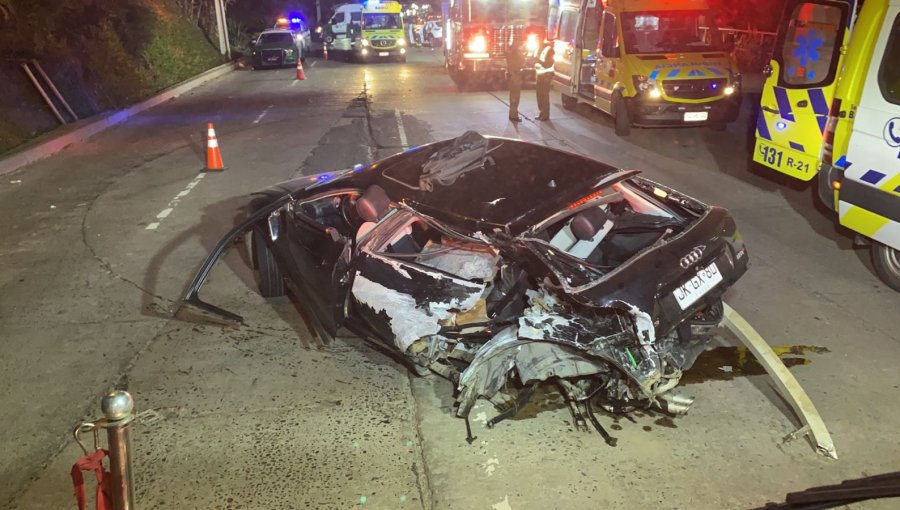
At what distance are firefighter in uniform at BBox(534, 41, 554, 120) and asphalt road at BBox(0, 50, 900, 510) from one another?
5661 mm

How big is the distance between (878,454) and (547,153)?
8.94 ft

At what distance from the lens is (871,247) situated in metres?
6.07

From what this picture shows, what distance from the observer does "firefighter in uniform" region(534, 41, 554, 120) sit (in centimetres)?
1315

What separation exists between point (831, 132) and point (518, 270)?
399 cm

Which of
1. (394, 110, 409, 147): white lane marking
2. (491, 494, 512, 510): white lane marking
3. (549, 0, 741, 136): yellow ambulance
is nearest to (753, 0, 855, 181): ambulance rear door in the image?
(549, 0, 741, 136): yellow ambulance

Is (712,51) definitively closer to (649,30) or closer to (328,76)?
(649,30)

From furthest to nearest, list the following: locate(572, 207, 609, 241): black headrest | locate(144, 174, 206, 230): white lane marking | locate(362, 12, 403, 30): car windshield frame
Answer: locate(362, 12, 403, 30): car windshield frame, locate(144, 174, 206, 230): white lane marking, locate(572, 207, 609, 241): black headrest

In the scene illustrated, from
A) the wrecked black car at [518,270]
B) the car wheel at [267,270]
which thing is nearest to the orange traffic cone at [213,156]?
the car wheel at [267,270]

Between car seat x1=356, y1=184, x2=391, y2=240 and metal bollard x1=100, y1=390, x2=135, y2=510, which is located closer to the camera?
metal bollard x1=100, y1=390, x2=135, y2=510

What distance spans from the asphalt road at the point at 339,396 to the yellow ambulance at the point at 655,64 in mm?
3282

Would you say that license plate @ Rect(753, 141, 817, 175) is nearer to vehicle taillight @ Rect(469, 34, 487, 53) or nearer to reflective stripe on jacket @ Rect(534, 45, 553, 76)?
reflective stripe on jacket @ Rect(534, 45, 553, 76)

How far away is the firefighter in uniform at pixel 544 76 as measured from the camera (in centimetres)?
1315

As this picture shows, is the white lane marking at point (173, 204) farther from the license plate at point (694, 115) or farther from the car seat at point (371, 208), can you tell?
the license plate at point (694, 115)

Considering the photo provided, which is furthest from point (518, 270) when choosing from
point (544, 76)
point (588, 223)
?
point (544, 76)
